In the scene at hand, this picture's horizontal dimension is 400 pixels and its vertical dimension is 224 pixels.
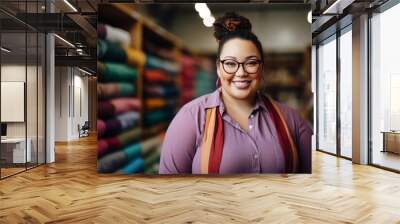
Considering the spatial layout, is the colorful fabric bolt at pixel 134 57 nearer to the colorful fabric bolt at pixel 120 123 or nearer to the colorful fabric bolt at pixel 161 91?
the colorful fabric bolt at pixel 161 91

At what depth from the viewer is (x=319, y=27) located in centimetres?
906

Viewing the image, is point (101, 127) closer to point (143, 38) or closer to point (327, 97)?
point (143, 38)

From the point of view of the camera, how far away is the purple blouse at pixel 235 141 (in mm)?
5773

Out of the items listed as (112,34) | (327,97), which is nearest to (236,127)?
(112,34)

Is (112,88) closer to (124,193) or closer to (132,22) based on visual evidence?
(132,22)

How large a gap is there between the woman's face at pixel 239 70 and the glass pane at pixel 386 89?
2.85 meters

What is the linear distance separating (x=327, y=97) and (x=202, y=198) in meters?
6.68

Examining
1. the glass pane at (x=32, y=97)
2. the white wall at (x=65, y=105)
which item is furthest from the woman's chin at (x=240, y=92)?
the white wall at (x=65, y=105)

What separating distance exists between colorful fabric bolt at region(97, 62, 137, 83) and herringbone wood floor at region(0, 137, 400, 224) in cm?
155

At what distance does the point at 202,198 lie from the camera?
476 centimetres

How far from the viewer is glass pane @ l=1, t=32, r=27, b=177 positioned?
20.8 ft

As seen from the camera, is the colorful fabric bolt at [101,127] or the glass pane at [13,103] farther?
the glass pane at [13,103]

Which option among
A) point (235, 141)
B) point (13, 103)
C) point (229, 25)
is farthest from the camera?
point (13, 103)

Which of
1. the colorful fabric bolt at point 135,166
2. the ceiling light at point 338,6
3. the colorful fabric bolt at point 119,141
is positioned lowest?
the colorful fabric bolt at point 135,166
